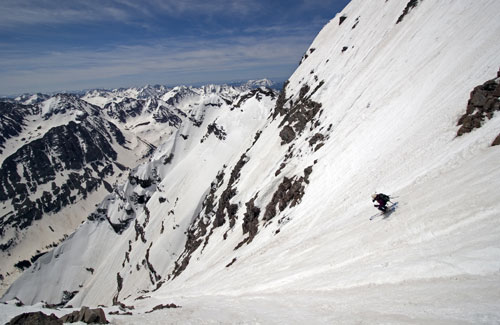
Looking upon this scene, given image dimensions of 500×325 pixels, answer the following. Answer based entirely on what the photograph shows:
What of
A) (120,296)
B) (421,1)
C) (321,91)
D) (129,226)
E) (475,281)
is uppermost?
(421,1)

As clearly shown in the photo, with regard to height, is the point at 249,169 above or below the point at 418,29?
below

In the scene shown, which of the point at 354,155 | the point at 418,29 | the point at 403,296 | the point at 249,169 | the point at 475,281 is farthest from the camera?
the point at 249,169

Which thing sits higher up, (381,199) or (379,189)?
(379,189)

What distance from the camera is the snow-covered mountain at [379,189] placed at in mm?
9352

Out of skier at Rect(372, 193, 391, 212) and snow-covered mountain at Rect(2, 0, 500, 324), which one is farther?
skier at Rect(372, 193, 391, 212)

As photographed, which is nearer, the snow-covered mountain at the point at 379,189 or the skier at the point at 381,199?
the snow-covered mountain at the point at 379,189

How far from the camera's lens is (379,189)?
19203 mm

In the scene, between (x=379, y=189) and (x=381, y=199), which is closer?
(x=381, y=199)

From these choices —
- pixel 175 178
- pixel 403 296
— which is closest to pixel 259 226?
pixel 403 296

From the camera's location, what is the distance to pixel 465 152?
14.7m

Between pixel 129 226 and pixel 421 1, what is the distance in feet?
563

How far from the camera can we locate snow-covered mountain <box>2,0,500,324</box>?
9.35m

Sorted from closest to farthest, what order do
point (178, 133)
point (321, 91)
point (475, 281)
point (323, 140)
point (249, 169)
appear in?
point (475, 281)
point (323, 140)
point (321, 91)
point (249, 169)
point (178, 133)

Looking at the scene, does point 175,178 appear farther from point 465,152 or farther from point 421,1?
point 465,152
